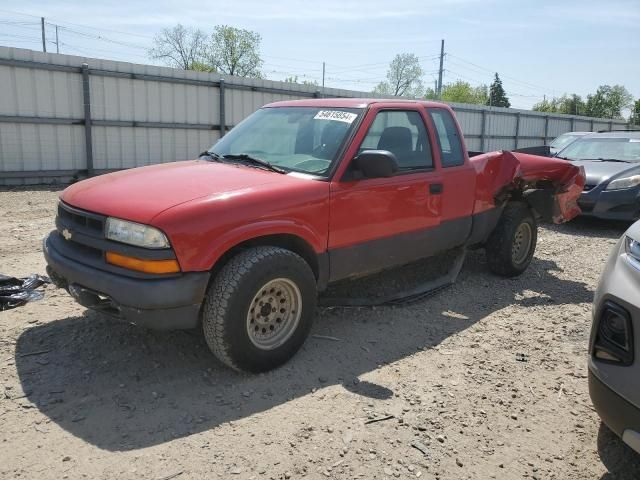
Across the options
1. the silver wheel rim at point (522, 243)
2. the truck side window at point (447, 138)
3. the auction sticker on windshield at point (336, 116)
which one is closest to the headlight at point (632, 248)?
the auction sticker on windshield at point (336, 116)

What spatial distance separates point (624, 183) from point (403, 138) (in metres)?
5.79

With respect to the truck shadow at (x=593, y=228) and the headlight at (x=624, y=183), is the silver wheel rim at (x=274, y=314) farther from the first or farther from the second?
the headlight at (x=624, y=183)

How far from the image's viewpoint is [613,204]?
28.2 feet

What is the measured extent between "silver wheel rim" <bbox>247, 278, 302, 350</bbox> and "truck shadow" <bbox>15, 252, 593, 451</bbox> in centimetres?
23

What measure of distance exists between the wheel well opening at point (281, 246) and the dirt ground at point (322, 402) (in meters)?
0.68

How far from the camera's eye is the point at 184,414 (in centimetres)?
311

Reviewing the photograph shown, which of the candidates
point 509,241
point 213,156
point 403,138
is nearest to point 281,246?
point 213,156

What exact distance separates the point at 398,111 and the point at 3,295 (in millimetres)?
3694

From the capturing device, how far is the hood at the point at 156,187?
10.7ft

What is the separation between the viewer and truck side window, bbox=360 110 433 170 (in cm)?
439

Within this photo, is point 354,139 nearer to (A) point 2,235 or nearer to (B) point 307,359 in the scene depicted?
(B) point 307,359

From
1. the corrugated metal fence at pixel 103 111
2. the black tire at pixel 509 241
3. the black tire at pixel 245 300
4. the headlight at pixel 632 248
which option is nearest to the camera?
the headlight at pixel 632 248

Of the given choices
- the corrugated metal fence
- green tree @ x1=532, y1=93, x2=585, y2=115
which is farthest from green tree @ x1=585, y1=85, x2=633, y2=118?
the corrugated metal fence

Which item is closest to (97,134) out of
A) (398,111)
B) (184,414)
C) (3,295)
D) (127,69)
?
(127,69)
